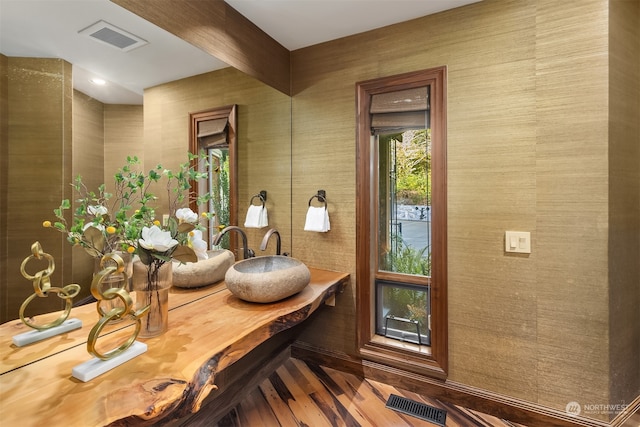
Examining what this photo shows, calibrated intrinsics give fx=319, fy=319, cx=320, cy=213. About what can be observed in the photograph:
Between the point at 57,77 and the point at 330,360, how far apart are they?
2147 mm

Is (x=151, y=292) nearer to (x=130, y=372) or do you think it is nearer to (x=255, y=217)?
(x=130, y=372)

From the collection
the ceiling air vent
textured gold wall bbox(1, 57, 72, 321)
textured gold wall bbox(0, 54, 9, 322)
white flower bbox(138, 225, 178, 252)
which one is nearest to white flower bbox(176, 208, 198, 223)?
white flower bbox(138, 225, 178, 252)

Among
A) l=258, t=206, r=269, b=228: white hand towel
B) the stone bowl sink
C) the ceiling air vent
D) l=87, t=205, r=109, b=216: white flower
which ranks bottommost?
the stone bowl sink

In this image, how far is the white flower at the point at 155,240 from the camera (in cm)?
108

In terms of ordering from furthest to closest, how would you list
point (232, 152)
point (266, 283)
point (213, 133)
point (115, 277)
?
point (232, 152), point (213, 133), point (266, 283), point (115, 277)

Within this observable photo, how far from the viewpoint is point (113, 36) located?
4.40 ft

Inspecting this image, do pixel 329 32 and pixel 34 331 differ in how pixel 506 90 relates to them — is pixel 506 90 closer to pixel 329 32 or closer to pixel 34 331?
pixel 329 32

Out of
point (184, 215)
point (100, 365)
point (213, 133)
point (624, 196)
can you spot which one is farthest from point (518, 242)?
point (100, 365)

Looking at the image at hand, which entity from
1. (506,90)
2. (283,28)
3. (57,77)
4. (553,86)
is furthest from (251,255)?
(553,86)

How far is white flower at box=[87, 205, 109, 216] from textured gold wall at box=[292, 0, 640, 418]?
170cm

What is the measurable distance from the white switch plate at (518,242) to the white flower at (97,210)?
74.3 inches

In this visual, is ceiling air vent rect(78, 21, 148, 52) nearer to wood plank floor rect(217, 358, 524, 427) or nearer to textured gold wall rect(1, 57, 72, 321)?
textured gold wall rect(1, 57, 72, 321)

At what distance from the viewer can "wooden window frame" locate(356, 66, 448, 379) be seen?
187 centimetres

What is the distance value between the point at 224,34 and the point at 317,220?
1236mm
